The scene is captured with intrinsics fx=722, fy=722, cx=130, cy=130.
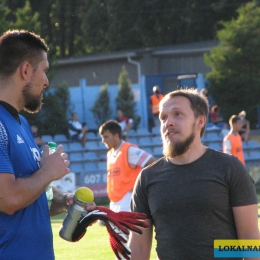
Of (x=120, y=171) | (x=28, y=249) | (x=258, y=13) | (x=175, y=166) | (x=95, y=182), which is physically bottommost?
(x=95, y=182)

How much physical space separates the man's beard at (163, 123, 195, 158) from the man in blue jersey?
22.0 inches

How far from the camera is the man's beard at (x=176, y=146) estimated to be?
4.16m

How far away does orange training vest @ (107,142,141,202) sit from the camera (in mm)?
11258

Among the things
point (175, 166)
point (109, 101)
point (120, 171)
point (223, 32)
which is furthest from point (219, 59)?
point (175, 166)

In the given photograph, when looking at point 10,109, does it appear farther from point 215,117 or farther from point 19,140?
point 215,117

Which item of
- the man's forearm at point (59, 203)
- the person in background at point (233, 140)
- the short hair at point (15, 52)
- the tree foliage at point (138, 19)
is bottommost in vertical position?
the person in background at point (233, 140)

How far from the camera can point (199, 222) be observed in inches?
160

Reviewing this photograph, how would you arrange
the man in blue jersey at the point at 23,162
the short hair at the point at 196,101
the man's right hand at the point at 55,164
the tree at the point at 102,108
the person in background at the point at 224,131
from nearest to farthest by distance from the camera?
the man in blue jersey at the point at 23,162 < the man's right hand at the point at 55,164 < the short hair at the point at 196,101 < the person in background at the point at 224,131 < the tree at the point at 102,108

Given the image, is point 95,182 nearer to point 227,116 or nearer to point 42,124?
point 42,124

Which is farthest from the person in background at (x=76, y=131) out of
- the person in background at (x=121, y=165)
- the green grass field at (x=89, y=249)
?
the person in background at (x=121, y=165)

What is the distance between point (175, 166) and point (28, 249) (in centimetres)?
101

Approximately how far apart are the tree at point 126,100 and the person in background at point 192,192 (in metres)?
23.4

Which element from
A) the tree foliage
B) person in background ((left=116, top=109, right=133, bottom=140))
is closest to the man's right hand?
person in background ((left=116, top=109, right=133, bottom=140))

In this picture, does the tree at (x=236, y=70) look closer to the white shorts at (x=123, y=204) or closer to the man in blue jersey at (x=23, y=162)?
the white shorts at (x=123, y=204)
